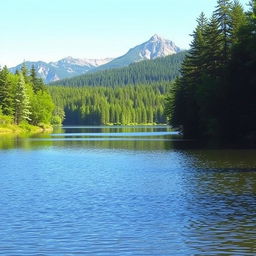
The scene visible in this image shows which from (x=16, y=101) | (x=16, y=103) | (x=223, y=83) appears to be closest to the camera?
(x=223, y=83)

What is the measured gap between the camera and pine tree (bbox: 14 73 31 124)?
117m

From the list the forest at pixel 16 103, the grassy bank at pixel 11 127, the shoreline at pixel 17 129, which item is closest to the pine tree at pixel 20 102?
the forest at pixel 16 103

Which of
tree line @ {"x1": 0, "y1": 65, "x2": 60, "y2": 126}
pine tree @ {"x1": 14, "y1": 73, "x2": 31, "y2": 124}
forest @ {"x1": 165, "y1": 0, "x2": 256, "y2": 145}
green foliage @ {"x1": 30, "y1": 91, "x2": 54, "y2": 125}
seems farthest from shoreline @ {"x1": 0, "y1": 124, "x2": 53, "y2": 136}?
forest @ {"x1": 165, "y1": 0, "x2": 256, "y2": 145}

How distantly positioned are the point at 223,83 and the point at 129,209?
146ft

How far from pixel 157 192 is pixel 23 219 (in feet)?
29.1

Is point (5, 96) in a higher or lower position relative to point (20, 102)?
higher

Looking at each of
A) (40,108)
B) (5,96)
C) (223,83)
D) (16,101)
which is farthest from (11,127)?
(223,83)

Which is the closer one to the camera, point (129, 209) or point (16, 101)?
point (129, 209)

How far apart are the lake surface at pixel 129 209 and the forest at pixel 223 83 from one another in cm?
1982

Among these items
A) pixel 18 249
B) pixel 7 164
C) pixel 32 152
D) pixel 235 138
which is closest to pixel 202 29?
pixel 235 138

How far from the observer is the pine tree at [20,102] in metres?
117

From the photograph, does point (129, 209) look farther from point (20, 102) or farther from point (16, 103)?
point (20, 102)

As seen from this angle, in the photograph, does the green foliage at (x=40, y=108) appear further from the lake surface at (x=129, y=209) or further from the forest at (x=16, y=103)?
the lake surface at (x=129, y=209)

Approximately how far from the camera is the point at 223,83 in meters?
64.1
